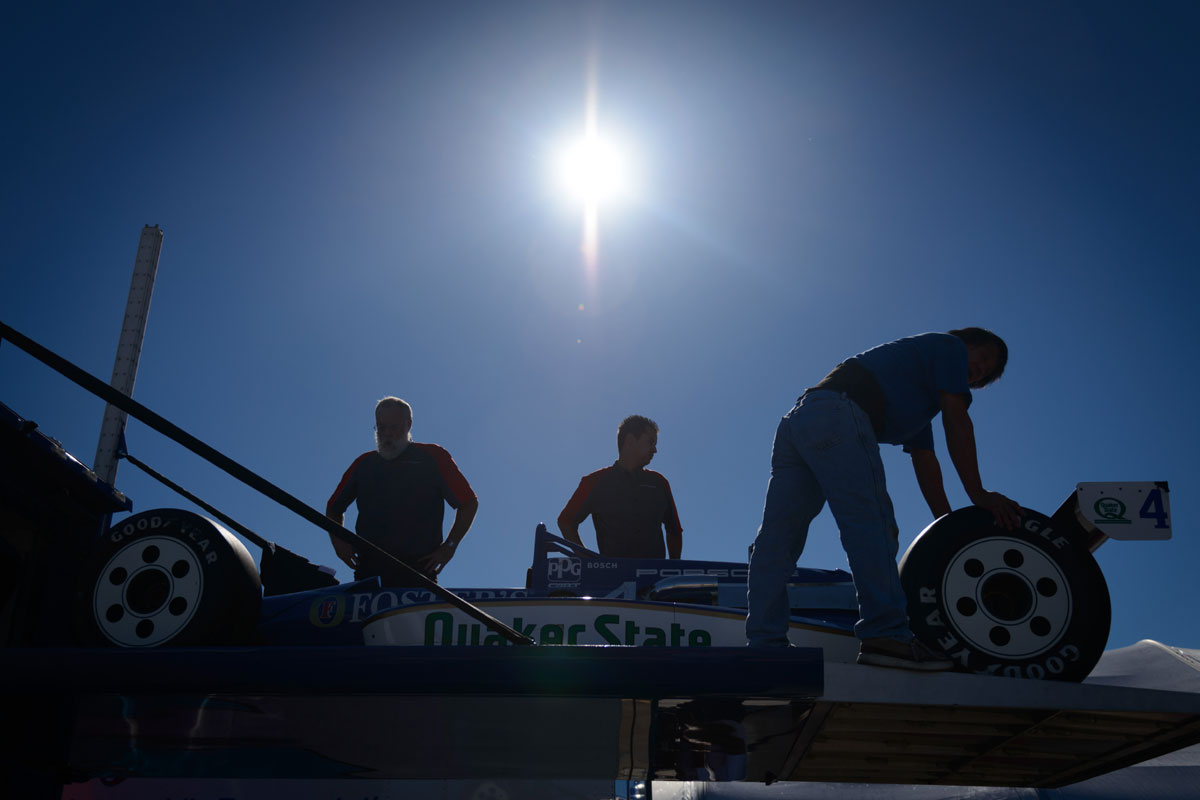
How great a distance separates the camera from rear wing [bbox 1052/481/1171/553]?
2262mm

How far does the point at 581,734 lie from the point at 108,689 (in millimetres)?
1081

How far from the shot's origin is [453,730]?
2.04 metres

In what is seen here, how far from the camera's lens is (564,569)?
383 cm

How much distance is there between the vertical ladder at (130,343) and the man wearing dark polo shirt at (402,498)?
3.68ft

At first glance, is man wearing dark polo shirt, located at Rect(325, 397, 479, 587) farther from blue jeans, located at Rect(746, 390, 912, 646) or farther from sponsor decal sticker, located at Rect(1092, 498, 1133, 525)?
sponsor decal sticker, located at Rect(1092, 498, 1133, 525)

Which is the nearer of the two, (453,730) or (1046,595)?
(453,730)

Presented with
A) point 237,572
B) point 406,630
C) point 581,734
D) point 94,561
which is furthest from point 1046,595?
point 94,561

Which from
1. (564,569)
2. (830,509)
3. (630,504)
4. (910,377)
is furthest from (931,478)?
(630,504)

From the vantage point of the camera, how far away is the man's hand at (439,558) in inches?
164

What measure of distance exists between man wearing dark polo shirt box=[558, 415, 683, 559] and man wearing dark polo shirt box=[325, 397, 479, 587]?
2.29 ft

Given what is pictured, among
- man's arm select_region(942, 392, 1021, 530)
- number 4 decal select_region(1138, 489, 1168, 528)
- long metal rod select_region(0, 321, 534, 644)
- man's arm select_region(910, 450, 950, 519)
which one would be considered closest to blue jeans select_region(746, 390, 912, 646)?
man's arm select_region(942, 392, 1021, 530)

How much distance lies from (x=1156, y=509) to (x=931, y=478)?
0.77 metres

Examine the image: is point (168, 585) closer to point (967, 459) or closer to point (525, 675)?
point (525, 675)

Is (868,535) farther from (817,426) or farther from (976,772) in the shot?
(976,772)
